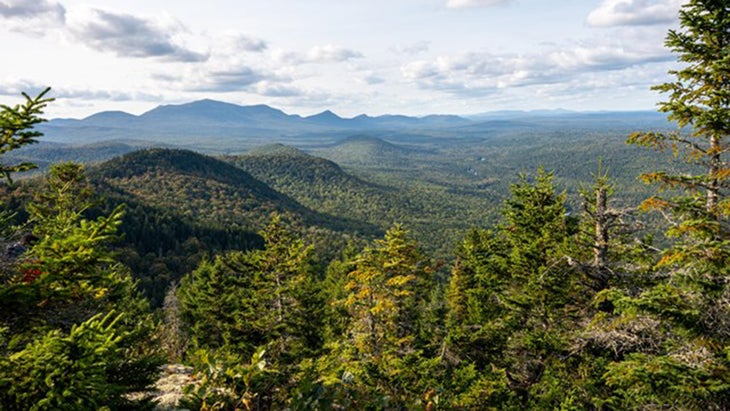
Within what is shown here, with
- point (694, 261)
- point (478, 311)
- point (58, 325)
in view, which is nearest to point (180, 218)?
point (478, 311)

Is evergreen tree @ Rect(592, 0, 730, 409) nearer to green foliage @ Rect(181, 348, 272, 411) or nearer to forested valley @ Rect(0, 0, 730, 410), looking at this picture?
forested valley @ Rect(0, 0, 730, 410)

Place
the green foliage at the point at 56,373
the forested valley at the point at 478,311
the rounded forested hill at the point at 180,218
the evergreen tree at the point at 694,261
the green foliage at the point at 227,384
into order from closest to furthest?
1. the green foliage at the point at 56,373
2. the forested valley at the point at 478,311
3. the green foliage at the point at 227,384
4. the evergreen tree at the point at 694,261
5. the rounded forested hill at the point at 180,218

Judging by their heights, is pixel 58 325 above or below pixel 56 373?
below

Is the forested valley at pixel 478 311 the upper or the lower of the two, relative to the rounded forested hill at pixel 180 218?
upper

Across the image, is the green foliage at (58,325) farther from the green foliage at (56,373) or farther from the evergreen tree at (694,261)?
the evergreen tree at (694,261)

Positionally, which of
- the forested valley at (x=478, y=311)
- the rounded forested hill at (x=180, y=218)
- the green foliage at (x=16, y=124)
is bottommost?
the rounded forested hill at (x=180, y=218)

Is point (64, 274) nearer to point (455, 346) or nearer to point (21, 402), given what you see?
point (21, 402)

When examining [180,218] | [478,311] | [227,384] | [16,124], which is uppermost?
[16,124]

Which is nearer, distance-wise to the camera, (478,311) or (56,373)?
(56,373)

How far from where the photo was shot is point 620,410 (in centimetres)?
995

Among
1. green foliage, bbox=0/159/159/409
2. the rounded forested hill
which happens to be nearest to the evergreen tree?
green foliage, bbox=0/159/159/409

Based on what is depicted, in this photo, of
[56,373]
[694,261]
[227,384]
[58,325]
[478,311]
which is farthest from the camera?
[478,311]

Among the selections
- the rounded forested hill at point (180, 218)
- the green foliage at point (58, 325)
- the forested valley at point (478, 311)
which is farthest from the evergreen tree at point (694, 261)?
the rounded forested hill at point (180, 218)

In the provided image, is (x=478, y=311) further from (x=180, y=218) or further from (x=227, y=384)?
(x=180, y=218)
